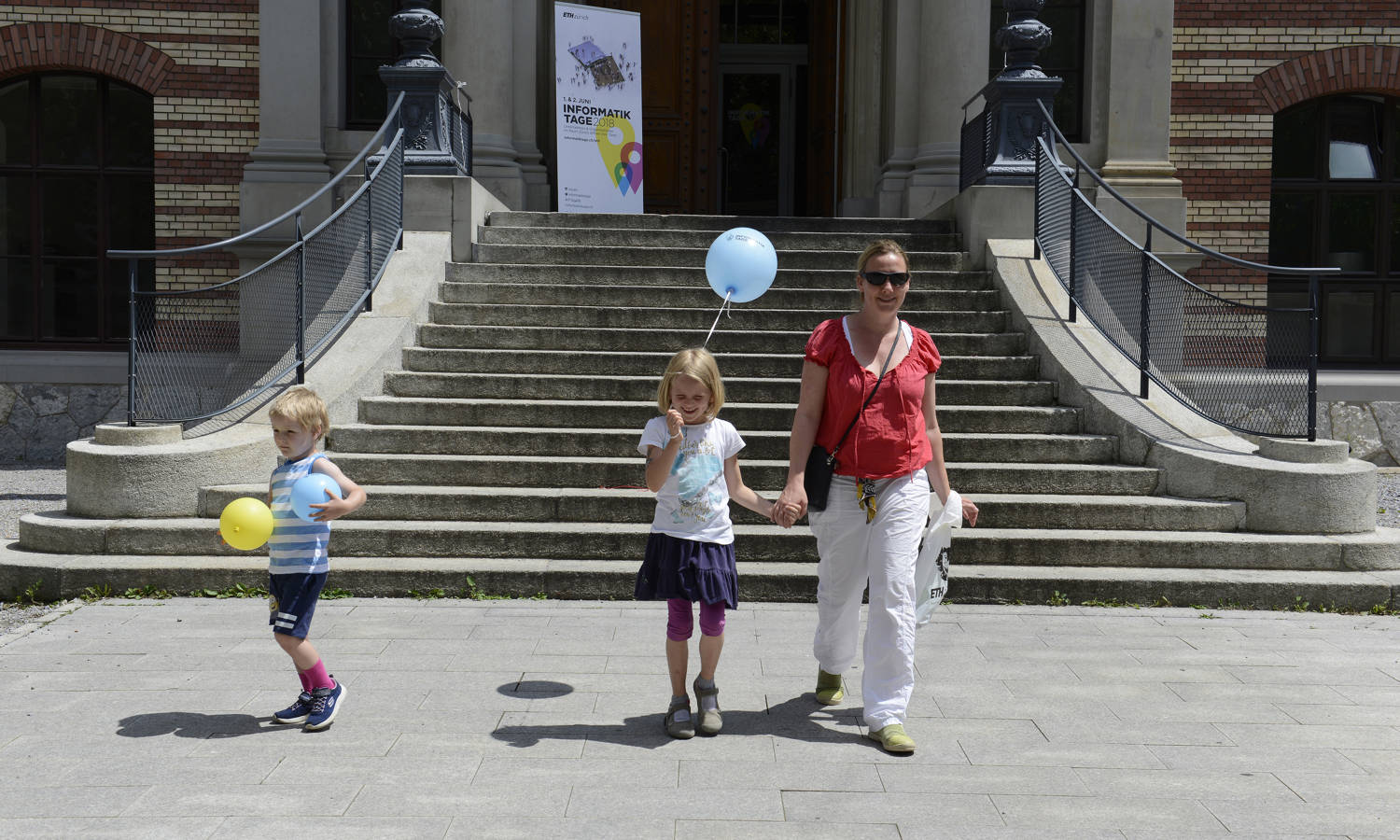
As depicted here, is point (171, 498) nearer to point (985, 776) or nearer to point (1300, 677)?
point (985, 776)

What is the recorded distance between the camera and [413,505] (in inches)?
278

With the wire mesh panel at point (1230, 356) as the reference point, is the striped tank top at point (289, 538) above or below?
below

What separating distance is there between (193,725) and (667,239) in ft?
22.6

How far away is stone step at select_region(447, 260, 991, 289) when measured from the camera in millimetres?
9672

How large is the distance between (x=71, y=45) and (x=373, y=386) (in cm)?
672

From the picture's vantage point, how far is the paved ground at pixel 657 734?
360 centimetres

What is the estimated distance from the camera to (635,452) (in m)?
7.70

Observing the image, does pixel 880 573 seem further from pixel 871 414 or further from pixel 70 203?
pixel 70 203

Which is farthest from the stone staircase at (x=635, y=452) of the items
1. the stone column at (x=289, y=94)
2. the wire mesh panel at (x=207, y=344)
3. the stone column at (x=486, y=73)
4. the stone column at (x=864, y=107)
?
the stone column at (x=864, y=107)

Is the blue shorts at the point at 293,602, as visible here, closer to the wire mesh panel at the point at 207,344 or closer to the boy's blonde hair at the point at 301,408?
the boy's blonde hair at the point at 301,408

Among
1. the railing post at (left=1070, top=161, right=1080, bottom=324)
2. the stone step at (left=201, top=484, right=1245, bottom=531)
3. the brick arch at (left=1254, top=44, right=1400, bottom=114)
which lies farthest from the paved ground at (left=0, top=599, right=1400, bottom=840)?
the brick arch at (left=1254, top=44, right=1400, bottom=114)

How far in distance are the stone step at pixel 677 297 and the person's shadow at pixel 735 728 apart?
5.06 meters

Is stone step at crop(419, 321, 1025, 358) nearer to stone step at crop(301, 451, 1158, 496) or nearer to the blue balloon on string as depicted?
stone step at crop(301, 451, 1158, 496)

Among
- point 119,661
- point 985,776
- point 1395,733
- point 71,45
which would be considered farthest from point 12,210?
point 1395,733
